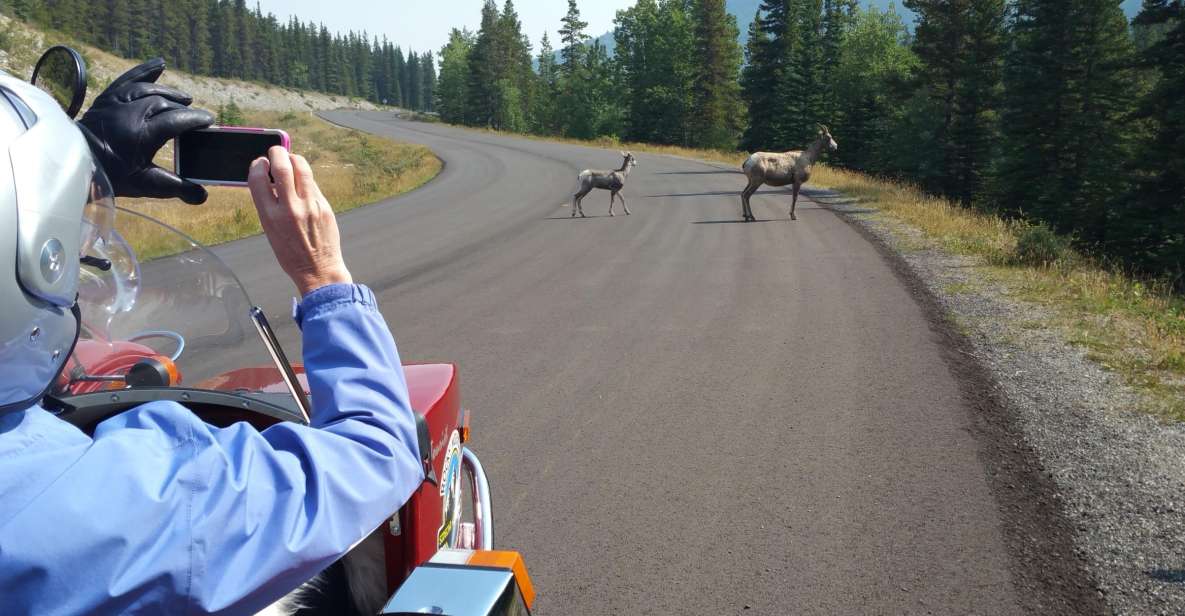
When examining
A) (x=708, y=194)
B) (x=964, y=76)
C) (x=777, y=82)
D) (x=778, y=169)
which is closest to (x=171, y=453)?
(x=778, y=169)

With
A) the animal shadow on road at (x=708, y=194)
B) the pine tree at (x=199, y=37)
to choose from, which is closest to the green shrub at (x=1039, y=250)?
the animal shadow on road at (x=708, y=194)

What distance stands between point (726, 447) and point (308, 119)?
8127 cm

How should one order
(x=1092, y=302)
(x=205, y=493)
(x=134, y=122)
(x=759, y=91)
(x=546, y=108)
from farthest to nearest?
1. (x=546, y=108)
2. (x=759, y=91)
3. (x=1092, y=302)
4. (x=134, y=122)
5. (x=205, y=493)


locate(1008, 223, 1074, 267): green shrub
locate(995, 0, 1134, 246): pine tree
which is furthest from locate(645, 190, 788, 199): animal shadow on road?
locate(995, 0, 1134, 246): pine tree

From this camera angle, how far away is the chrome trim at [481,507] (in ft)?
8.21

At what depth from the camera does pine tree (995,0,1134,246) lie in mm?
32469

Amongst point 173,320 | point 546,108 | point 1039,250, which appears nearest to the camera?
point 173,320

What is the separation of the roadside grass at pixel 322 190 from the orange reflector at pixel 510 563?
47.3 inches

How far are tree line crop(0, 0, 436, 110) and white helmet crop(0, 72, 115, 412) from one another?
313 feet

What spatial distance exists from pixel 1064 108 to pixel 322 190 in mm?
28305

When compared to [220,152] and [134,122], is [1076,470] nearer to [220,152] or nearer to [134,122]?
[220,152]

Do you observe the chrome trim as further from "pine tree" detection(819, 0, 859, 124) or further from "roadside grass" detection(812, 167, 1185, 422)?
"pine tree" detection(819, 0, 859, 124)

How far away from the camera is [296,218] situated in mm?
1373

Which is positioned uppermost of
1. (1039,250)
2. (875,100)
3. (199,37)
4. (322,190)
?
(199,37)
